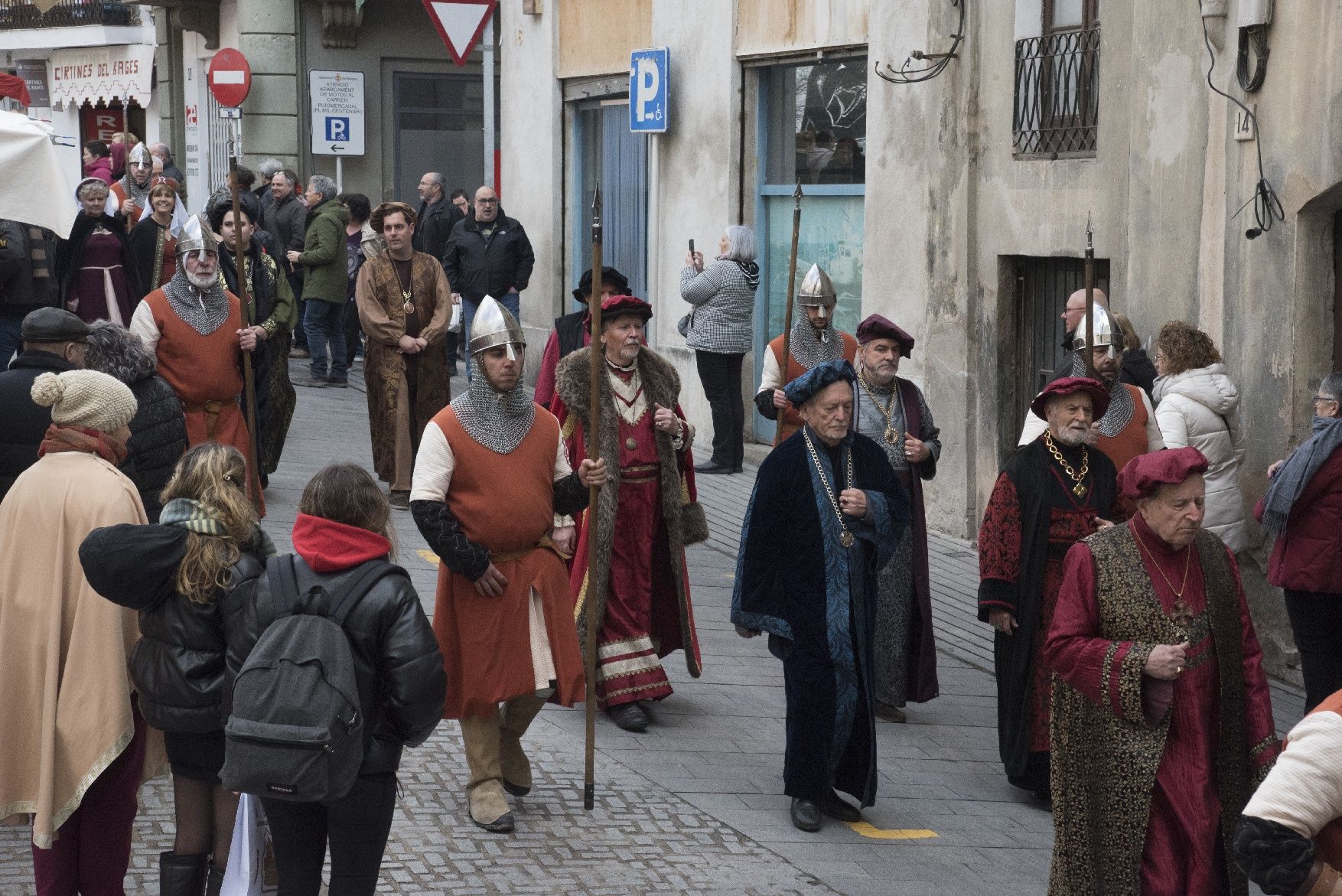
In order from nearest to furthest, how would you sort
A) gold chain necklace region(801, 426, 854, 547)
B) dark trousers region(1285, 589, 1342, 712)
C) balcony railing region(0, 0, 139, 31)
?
gold chain necklace region(801, 426, 854, 547) < dark trousers region(1285, 589, 1342, 712) < balcony railing region(0, 0, 139, 31)

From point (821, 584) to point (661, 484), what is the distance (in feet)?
4.82

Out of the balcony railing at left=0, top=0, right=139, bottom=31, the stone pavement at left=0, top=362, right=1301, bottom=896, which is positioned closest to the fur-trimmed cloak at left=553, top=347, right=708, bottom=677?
the stone pavement at left=0, top=362, right=1301, bottom=896

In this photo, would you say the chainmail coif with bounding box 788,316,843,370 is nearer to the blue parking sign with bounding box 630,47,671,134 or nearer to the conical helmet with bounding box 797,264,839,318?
the conical helmet with bounding box 797,264,839,318

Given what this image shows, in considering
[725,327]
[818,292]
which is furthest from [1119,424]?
[725,327]

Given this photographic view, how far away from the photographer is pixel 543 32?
2011 centimetres

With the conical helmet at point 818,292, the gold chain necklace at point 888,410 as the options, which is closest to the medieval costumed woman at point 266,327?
the conical helmet at point 818,292

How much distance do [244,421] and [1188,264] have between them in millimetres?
5528

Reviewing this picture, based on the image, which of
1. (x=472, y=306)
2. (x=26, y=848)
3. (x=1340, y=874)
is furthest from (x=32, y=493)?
(x=472, y=306)

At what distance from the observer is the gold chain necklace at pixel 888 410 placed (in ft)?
28.5

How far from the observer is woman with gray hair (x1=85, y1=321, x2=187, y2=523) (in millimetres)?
8523

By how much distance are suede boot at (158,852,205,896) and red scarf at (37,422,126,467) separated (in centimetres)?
125

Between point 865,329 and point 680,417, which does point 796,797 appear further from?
point 865,329

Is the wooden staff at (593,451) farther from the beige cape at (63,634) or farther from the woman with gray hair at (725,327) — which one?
the woman with gray hair at (725,327)

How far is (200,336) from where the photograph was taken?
414 inches
